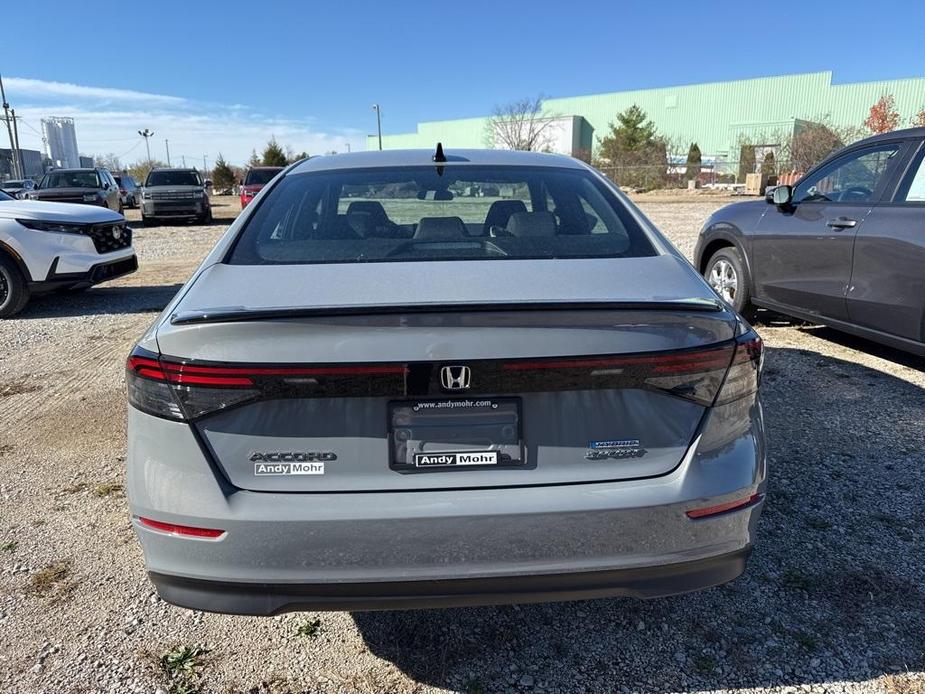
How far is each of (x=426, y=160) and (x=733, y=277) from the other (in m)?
4.39

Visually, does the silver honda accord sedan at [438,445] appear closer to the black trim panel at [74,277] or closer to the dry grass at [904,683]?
the dry grass at [904,683]

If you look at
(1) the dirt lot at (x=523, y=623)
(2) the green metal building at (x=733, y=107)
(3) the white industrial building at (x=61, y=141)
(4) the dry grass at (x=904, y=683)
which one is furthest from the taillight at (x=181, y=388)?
(3) the white industrial building at (x=61, y=141)

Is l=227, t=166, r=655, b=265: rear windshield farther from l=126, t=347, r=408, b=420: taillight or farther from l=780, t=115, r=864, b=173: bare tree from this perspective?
l=780, t=115, r=864, b=173: bare tree

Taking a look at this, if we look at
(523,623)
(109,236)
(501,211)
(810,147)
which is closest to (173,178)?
(109,236)

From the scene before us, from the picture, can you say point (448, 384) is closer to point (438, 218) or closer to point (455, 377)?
point (455, 377)

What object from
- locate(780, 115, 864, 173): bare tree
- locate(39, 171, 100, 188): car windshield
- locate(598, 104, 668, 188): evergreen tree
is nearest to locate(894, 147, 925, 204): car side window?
locate(39, 171, 100, 188): car windshield

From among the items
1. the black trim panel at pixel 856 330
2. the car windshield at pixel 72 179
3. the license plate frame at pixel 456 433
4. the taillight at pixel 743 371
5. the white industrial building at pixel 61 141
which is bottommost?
the black trim panel at pixel 856 330

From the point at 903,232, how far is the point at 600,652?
3837 mm

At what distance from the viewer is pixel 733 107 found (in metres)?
73.2

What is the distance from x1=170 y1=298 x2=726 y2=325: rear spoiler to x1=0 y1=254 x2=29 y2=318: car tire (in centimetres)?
686

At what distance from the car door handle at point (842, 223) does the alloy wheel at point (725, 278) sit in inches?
49.9

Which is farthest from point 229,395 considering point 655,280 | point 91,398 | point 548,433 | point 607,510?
point 91,398

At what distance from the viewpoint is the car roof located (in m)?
3.20

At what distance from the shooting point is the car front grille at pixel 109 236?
784 cm
